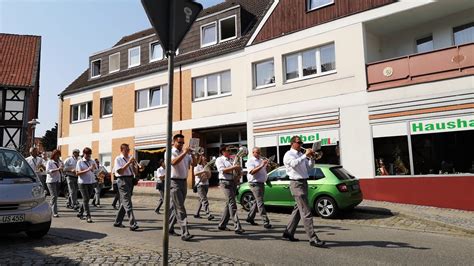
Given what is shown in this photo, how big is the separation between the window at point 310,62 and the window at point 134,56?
35.0 feet

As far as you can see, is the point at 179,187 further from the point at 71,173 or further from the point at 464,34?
the point at 464,34

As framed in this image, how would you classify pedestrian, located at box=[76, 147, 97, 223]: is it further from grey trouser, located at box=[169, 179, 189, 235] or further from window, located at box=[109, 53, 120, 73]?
window, located at box=[109, 53, 120, 73]

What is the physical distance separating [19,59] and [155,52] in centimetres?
1419

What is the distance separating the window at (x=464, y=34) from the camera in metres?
14.3

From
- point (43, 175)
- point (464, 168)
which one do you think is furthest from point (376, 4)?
point (43, 175)

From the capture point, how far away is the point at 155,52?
23.7m

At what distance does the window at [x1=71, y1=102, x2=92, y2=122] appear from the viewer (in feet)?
86.1

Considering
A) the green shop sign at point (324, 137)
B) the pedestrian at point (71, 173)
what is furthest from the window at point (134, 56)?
the pedestrian at point (71, 173)

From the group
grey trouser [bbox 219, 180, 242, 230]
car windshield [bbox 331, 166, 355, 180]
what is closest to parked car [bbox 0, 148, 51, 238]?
grey trouser [bbox 219, 180, 242, 230]

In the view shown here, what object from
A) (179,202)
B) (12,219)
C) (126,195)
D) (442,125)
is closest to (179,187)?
(179,202)

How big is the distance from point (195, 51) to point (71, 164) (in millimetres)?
11883

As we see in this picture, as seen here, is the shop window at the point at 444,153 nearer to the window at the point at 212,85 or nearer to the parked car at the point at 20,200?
the window at the point at 212,85

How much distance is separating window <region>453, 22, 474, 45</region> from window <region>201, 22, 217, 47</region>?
11.1 m

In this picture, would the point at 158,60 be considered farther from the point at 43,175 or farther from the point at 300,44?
the point at 43,175
